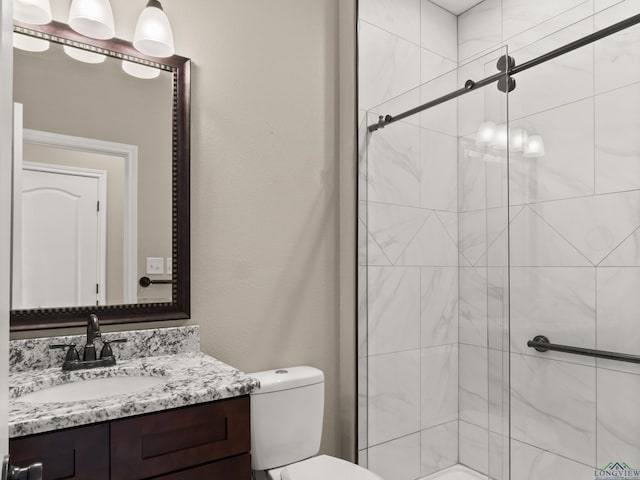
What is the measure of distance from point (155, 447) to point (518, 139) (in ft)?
5.12

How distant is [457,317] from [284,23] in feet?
4.78

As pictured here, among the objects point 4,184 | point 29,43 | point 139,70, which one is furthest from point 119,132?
point 4,184

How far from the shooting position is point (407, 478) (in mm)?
1966

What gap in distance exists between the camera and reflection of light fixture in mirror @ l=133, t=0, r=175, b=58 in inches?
61.9

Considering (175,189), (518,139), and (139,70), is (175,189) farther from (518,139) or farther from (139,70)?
(518,139)

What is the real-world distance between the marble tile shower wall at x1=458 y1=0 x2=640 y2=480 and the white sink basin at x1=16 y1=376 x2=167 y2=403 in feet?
3.77

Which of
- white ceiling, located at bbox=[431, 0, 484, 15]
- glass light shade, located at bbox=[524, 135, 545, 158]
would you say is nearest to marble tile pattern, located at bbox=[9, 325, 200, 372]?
glass light shade, located at bbox=[524, 135, 545, 158]

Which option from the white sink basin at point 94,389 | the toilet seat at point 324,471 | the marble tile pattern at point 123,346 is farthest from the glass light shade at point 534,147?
the white sink basin at point 94,389

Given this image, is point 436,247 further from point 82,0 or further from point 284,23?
point 82,0

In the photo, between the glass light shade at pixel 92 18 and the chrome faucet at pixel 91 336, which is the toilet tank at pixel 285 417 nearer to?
the chrome faucet at pixel 91 336

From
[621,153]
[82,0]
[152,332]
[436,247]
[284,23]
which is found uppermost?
[284,23]

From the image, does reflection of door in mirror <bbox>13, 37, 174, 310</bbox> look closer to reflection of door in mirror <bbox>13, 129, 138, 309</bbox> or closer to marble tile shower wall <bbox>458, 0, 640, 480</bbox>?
reflection of door in mirror <bbox>13, 129, 138, 309</bbox>

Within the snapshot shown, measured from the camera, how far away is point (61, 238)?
58.2 inches

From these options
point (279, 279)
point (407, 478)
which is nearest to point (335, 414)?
point (407, 478)
